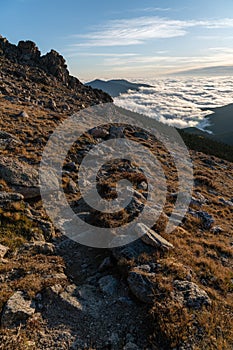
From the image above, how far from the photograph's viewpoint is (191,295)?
26.0 feet

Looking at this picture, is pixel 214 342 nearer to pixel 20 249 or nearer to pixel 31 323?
pixel 31 323

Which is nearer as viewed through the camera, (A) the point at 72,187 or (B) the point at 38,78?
(A) the point at 72,187

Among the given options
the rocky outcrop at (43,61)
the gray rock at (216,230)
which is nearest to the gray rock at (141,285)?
the gray rock at (216,230)

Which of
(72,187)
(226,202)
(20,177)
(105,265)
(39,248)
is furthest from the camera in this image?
(226,202)

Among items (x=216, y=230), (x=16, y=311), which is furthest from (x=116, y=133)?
(x=16, y=311)

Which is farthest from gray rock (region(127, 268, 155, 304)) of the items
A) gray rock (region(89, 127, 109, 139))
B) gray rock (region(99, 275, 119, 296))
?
gray rock (region(89, 127, 109, 139))

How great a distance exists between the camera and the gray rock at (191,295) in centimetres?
768

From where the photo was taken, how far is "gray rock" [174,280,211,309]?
7684 millimetres

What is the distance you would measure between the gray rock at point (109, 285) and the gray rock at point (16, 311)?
2.35m

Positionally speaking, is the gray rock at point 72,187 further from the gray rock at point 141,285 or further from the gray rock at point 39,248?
the gray rock at point 141,285

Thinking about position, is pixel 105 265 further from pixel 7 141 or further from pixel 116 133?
pixel 116 133

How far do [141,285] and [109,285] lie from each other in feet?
3.84

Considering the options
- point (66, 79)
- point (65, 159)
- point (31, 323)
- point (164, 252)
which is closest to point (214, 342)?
point (164, 252)

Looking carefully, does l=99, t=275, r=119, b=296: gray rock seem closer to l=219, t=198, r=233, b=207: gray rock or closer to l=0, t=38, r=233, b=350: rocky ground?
l=0, t=38, r=233, b=350: rocky ground
